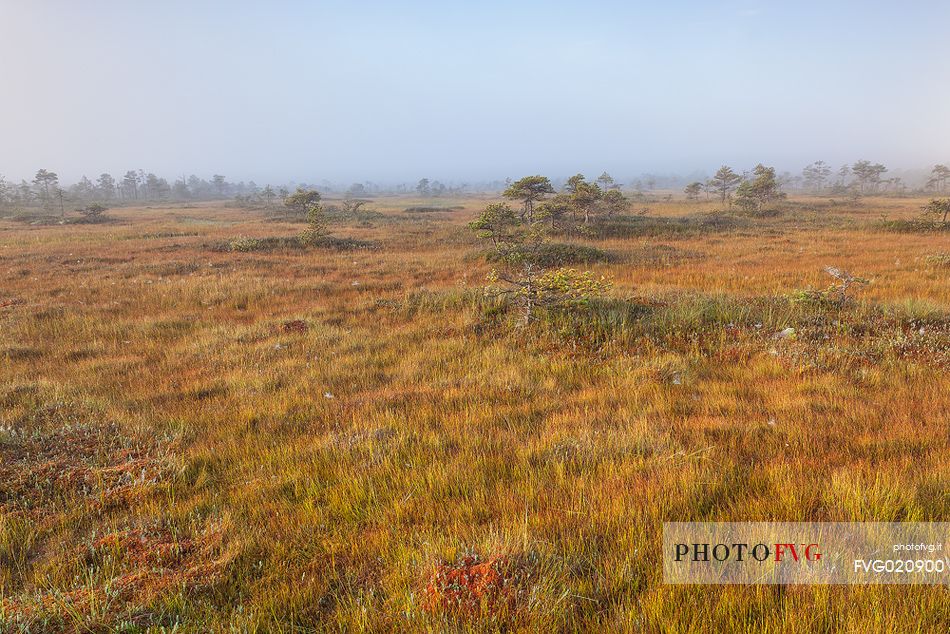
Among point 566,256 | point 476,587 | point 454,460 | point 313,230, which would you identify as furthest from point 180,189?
point 476,587

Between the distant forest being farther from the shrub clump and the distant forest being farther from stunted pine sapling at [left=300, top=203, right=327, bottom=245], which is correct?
the shrub clump

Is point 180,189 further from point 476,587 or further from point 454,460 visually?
point 476,587

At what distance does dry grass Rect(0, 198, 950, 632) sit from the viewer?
2236mm

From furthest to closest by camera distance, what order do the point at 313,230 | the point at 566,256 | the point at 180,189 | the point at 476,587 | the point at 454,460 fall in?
the point at 180,189 < the point at 313,230 < the point at 566,256 < the point at 454,460 < the point at 476,587

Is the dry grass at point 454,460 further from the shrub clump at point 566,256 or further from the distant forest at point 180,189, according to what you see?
the distant forest at point 180,189

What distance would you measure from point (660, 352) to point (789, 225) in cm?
3583

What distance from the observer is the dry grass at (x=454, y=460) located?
7.34 ft

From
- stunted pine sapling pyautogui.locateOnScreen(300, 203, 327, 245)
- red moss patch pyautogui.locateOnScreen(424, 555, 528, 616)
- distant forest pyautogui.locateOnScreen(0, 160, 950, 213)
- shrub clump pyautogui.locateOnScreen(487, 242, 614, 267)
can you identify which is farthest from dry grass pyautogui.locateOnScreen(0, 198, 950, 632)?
distant forest pyautogui.locateOnScreen(0, 160, 950, 213)

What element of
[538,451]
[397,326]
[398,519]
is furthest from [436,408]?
[397,326]

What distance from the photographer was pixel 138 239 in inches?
1124

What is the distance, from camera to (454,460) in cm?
379

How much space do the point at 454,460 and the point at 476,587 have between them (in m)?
1.57

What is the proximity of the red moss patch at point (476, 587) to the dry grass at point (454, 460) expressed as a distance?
0.01m

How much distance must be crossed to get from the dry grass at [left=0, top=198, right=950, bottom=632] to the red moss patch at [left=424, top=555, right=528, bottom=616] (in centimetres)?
1
